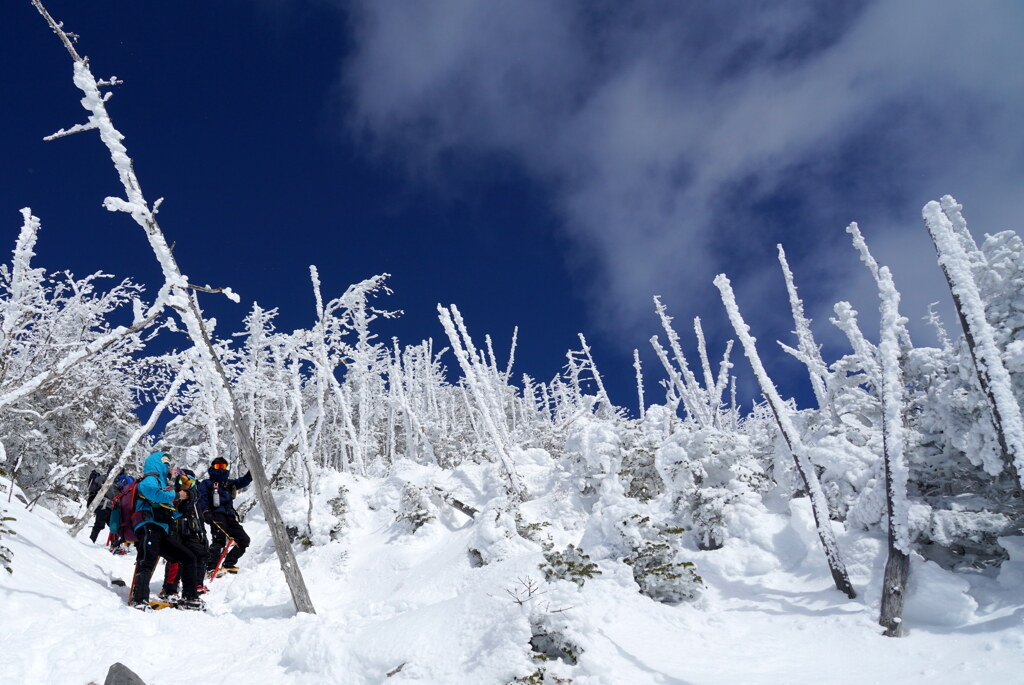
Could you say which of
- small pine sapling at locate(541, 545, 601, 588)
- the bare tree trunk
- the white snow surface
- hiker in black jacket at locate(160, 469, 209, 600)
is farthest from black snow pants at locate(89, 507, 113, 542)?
the bare tree trunk

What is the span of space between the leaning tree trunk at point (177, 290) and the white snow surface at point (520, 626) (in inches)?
28.4

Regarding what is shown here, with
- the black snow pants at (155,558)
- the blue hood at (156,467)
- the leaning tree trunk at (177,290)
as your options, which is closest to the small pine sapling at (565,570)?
the leaning tree trunk at (177,290)

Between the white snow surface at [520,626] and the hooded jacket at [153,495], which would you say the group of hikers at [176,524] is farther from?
the white snow surface at [520,626]

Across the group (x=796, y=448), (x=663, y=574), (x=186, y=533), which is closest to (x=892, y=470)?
(x=796, y=448)

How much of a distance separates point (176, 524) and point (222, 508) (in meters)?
1.43

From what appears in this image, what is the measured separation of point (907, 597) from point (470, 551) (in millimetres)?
6241

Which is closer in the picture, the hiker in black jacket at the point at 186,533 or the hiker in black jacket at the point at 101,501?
the hiker in black jacket at the point at 186,533

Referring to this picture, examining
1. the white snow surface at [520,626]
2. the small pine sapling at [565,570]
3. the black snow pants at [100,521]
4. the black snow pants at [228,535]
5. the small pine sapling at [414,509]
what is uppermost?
the small pine sapling at [414,509]

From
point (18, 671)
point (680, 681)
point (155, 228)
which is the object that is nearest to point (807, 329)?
point (680, 681)

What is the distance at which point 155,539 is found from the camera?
6824mm

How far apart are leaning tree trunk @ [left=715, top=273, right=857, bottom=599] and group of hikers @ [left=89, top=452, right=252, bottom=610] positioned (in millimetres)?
8303

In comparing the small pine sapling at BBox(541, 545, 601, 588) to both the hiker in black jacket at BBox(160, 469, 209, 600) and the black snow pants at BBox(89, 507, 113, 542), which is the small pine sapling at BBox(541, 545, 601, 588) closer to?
the hiker in black jacket at BBox(160, 469, 209, 600)

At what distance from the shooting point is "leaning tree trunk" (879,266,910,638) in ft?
22.0

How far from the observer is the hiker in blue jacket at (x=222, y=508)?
841cm
